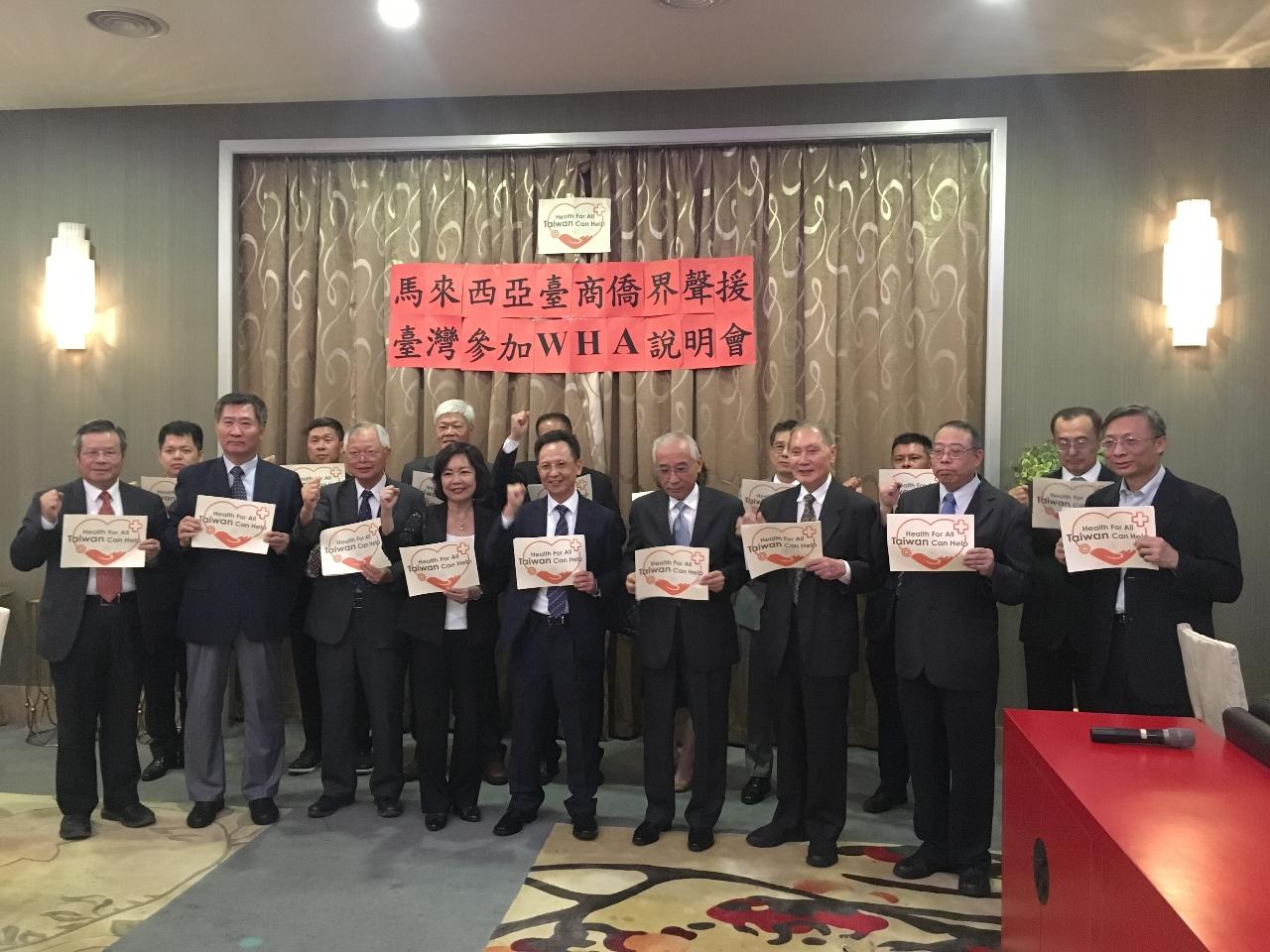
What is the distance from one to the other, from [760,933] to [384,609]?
1750 mm

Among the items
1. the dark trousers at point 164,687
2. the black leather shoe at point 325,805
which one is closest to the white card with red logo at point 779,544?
the black leather shoe at point 325,805

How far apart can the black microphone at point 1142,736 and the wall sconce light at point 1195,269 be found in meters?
2.85

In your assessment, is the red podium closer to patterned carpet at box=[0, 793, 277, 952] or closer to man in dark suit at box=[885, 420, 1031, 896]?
man in dark suit at box=[885, 420, 1031, 896]

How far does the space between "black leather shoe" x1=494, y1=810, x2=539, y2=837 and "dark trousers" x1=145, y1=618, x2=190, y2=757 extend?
1.67 metres

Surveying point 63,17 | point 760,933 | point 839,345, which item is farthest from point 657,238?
point 760,933

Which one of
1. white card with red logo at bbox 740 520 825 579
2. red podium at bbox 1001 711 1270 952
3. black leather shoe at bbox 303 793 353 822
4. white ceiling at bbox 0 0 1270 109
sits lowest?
black leather shoe at bbox 303 793 353 822

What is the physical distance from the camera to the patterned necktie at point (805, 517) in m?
3.46

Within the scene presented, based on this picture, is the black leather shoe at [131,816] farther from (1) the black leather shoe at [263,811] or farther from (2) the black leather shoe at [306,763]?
(2) the black leather shoe at [306,763]

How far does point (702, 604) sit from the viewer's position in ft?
11.6

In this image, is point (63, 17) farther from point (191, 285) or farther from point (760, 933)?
point (760, 933)

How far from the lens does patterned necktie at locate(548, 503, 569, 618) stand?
3.61 m

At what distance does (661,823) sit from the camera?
362cm

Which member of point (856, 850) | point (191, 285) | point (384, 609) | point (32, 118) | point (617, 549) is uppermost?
point (32, 118)

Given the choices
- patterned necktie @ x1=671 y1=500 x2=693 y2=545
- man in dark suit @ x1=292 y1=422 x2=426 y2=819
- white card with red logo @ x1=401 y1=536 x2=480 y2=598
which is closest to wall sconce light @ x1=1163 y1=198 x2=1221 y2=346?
patterned necktie @ x1=671 y1=500 x2=693 y2=545
